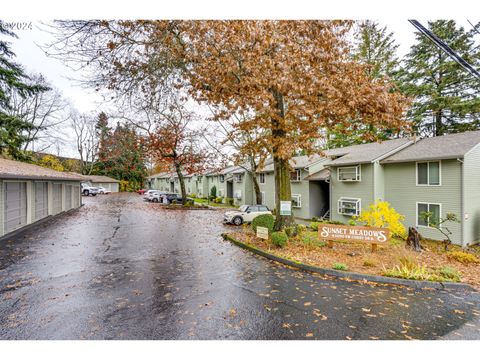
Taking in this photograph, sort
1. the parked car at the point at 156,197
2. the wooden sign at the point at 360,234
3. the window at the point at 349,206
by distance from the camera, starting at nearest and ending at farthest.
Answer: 1. the wooden sign at the point at 360,234
2. the window at the point at 349,206
3. the parked car at the point at 156,197

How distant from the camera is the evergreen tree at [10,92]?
18.8 metres

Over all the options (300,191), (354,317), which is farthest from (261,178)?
(354,317)

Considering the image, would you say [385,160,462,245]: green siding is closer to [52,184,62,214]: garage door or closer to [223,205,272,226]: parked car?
[223,205,272,226]: parked car

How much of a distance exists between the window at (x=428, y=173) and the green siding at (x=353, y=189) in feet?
8.54

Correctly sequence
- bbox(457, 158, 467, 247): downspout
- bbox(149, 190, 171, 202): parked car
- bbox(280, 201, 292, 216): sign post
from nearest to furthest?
bbox(280, 201, 292, 216): sign post → bbox(457, 158, 467, 247): downspout → bbox(149, 190, 171, 202): parked car

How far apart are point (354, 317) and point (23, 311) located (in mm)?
6481

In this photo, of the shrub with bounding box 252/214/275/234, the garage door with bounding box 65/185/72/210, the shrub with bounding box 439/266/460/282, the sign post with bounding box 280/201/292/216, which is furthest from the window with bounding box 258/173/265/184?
the shrub with bounding box 439/266/460/282

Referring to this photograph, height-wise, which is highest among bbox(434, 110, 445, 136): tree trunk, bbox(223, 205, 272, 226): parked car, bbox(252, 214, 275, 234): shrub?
bbox(434, 110, 445, 136): tree trunk

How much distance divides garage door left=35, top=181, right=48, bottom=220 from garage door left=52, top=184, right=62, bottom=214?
1557mm

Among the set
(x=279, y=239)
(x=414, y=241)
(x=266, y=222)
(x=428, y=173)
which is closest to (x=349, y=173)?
(x=428, y=173)

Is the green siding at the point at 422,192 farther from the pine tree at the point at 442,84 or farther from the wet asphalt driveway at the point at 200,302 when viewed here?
the pine tree at the point at 442,84

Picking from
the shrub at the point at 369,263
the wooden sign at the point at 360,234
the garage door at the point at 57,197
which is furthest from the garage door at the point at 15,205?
the shrub at the point at 369,263

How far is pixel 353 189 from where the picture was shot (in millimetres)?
17828

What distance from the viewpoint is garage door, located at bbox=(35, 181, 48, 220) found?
1597 cm
